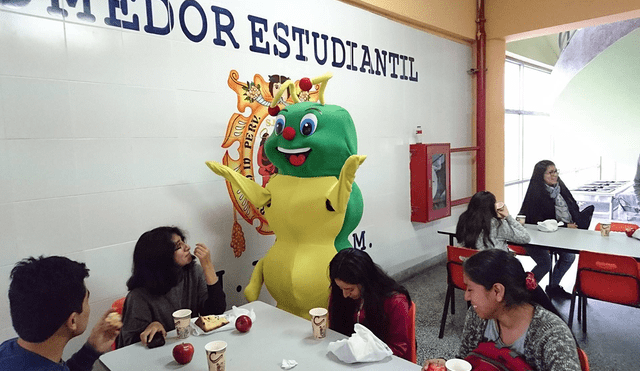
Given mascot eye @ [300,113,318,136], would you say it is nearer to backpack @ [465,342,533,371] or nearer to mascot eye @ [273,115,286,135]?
mascot eye @ [273,115,286,135]

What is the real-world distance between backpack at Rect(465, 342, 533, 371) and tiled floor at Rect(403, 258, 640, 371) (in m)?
1.39

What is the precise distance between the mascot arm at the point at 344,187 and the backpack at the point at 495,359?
3.69 feet

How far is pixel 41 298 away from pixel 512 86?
7875 mm

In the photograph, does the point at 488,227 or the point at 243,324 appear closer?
the point at 243,324

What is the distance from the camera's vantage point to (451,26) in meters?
4.95

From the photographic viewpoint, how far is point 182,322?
5.93 ft

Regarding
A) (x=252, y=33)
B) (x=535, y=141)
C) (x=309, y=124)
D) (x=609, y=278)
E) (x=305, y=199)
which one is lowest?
(x=609, y=278)

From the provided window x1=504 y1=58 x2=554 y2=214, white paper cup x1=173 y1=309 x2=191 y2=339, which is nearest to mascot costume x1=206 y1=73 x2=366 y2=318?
white paper cup x1=173 y1=309 x2=191 y2=339

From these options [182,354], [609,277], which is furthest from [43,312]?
[609,277]

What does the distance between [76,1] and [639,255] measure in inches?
150

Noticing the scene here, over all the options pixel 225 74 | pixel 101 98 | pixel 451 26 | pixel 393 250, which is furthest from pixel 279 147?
pixel 451 26

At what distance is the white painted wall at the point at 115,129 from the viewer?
6.93 ft

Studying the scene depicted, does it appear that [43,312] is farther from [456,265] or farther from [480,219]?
[480,219]

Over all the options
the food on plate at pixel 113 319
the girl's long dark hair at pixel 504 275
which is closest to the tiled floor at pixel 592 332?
the girl's long dark hair at pixel 504 275
